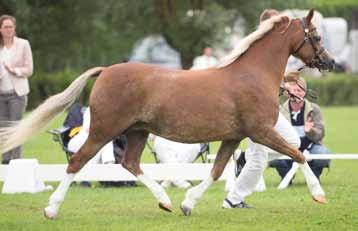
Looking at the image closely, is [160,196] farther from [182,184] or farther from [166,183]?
[166,183]

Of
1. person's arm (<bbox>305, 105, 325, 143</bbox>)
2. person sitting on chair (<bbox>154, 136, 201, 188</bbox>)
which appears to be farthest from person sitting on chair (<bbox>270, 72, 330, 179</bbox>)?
person sitting on chair (<bbox>154, 136, 201, 188</bbox>)

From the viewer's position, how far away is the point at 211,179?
1009 centimetres

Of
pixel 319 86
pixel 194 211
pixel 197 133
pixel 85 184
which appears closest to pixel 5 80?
pixel 85 184

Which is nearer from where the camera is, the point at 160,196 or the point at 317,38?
the point at 160,196

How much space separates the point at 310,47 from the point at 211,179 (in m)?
1.66

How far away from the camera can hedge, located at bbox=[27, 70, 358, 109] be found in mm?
Answer: 30578

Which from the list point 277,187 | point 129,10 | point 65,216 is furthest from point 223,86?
point 129,10

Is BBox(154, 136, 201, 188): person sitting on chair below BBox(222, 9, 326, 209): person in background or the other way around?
below

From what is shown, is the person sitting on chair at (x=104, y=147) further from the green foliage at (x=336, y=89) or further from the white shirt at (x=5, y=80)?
the green foliage at (x=336, y=89)

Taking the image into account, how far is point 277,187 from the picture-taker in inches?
502

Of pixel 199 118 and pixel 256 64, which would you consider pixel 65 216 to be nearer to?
pixel 199 118

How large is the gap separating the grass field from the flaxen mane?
1525 mm

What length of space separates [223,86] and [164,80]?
0.57 m

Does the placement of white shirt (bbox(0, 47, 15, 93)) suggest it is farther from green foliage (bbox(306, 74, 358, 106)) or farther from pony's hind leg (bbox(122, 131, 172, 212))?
green foliage (bbox(306, 74, 358, 106))
